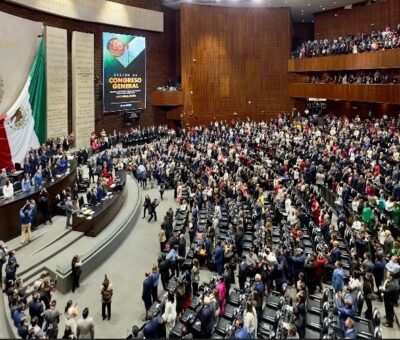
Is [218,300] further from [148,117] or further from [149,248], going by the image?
[148,117]

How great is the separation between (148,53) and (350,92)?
13.6 metres

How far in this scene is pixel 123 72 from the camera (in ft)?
94.5

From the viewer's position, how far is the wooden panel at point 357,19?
27.4m

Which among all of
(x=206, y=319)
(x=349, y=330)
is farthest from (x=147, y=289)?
(x=349, y=330)

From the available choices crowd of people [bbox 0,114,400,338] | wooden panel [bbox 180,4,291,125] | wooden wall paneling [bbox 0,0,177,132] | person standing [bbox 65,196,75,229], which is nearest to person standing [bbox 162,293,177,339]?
crowd of people [bbox 0,114,400,338]

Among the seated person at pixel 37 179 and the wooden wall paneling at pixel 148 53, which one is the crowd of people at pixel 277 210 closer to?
the seated person at pixel 37 179

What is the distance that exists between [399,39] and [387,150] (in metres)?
9.02

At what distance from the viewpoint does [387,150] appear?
17.5 metres

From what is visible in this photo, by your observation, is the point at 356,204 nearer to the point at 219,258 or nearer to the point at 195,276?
the point at 219,258

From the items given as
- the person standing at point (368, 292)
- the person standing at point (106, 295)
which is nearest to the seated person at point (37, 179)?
the person standing at point (106, 295)

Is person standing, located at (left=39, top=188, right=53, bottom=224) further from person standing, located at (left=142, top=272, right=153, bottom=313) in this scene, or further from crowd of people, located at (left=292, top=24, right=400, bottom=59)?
crowd of people, located at (left=292, top=24, right=400, bottom=59)

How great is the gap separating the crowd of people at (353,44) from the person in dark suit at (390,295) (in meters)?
18.8

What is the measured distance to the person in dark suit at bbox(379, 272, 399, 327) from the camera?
8.02 meters

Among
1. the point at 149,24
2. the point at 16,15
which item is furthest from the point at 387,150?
the point at 149,24
